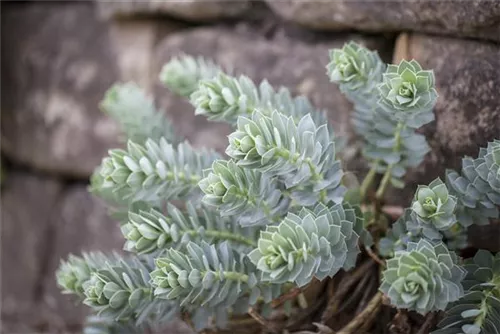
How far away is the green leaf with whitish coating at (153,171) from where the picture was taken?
3.09 feet

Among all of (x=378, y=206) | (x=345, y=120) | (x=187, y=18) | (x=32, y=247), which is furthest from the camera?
(x=32, y=247)

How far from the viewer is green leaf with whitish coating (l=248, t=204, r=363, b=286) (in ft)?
2.57

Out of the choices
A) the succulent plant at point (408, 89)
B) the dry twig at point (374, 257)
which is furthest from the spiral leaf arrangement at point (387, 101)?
the dry twig at point (374, 257)

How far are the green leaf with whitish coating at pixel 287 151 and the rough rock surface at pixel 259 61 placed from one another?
14.1 inches

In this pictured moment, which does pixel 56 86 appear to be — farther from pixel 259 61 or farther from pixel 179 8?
pixel 259 61

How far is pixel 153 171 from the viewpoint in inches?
37.4

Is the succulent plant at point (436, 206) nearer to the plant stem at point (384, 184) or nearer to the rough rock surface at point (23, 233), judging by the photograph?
the plant stem at point (384, 184)

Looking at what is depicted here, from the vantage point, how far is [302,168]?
843mm

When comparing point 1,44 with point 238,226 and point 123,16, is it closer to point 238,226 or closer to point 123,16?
point 123,16

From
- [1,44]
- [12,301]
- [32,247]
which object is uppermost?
[1,44]

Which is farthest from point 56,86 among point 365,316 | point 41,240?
point 365,316

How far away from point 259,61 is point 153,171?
0.49 meters

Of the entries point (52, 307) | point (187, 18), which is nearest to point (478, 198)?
point (187, 18)

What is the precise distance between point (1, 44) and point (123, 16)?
1.54 ft
